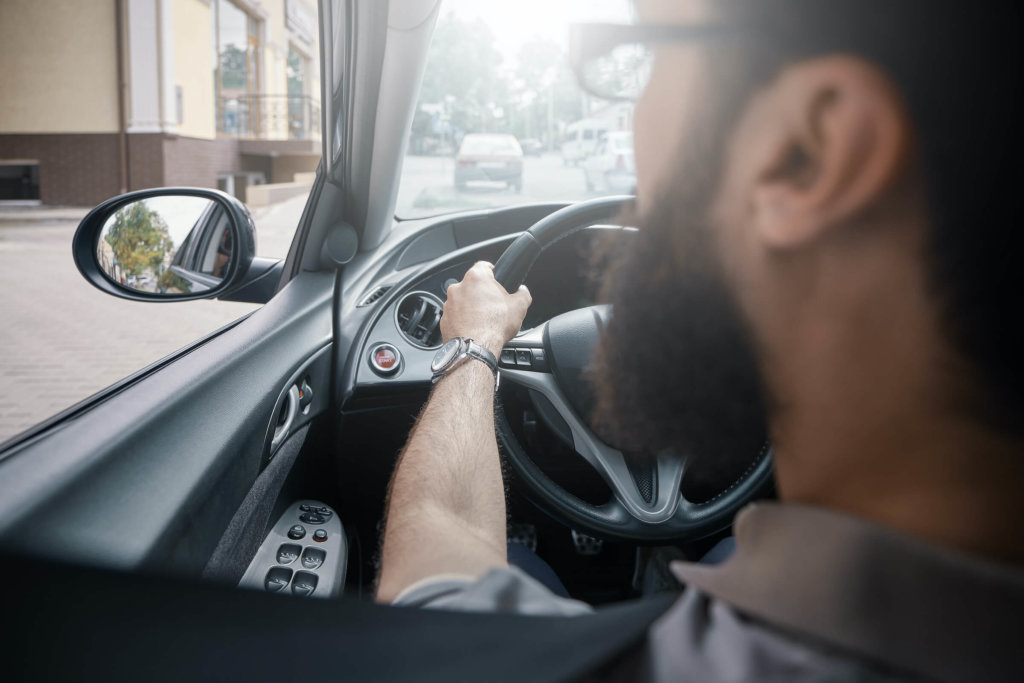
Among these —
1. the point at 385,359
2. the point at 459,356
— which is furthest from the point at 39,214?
the point at 459,356

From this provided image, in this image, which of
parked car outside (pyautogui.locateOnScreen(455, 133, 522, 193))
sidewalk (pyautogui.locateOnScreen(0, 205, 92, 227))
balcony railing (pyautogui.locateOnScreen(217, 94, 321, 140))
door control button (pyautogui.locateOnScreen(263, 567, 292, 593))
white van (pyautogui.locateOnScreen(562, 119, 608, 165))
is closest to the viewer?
white van (pyautogui.locateOnScreen(562, 119, 608, 165))

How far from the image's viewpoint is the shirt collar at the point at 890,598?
0.57 m

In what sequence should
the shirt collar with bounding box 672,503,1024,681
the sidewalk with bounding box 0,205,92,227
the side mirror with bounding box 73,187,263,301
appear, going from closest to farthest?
1. the shirt collar with bounding box 672,503,1024,681
2. the side mirror with bounding box 73,187,263,301
3. the sidewalk with bounding box 0,205,92,227

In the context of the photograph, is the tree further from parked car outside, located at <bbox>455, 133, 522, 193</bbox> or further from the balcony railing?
the balcony railing

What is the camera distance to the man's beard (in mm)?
762

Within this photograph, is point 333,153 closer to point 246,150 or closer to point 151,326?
point 151,326

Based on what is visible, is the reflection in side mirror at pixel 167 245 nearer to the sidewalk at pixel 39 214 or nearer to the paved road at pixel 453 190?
the sidewalk at pixel 39 214

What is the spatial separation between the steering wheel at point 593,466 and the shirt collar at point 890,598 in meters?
1.46

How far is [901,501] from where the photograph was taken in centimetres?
66

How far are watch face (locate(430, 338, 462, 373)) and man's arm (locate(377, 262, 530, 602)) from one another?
0.04 meters

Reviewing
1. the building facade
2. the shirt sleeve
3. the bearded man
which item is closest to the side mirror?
the building facade

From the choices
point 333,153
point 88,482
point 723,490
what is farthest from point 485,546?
point 333,153

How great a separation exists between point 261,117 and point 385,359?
3318 mm


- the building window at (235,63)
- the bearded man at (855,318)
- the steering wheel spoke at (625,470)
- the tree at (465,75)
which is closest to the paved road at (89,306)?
the tree at (465,75)
